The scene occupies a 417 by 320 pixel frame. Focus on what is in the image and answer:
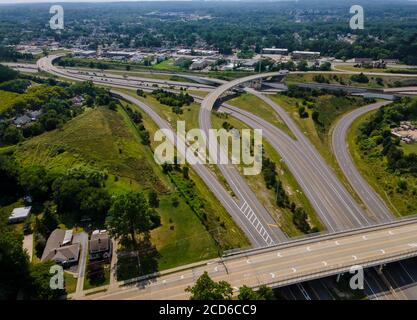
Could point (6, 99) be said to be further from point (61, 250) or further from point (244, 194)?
point (244, 194)

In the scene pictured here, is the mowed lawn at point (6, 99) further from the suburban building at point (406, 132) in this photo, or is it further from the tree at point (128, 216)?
the suburban building at point (406, 132)

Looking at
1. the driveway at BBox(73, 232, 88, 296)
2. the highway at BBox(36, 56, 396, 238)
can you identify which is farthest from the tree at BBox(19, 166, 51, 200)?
the highway at BBox(36, 56, 396, 238)

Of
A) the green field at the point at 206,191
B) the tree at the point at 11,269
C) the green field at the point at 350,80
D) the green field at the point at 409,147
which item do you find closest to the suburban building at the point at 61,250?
the tree at the point at 11,269

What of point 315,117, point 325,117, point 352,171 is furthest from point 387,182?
point 325,117

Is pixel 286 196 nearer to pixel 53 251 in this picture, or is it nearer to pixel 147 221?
pixel 147 221

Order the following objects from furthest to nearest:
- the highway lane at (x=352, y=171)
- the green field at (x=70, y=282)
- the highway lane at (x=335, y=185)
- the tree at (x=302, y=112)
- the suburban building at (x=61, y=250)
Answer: the tree at (x=302, y=112) → the highway lane at (x=352, y=171) → the highway lane at (x=335, y=185) → the suburban building at (x=61, y=250) → the green field at (x=70, y=282)

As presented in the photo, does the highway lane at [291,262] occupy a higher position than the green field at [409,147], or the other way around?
the green field at [409,147]

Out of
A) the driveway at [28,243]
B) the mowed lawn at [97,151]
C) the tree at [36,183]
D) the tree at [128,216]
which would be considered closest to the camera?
the tree at [128,216]
